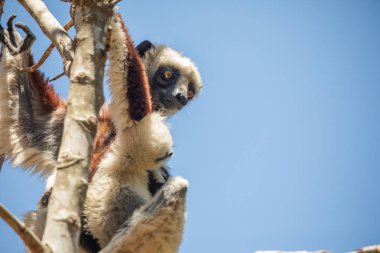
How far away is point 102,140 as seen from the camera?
261 inches

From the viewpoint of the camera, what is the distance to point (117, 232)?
5.43 metres

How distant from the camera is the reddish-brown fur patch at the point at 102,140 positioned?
20.5ft

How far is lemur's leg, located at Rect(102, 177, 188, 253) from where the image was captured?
5.18m

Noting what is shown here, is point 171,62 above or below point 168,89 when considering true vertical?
above

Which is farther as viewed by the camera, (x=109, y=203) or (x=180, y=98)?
(x=180, y=98)

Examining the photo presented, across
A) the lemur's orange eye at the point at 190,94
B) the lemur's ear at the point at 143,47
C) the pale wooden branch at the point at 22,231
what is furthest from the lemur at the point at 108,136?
the pale wooden branch at the point at 22,231

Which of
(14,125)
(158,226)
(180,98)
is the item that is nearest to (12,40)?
(14,125)

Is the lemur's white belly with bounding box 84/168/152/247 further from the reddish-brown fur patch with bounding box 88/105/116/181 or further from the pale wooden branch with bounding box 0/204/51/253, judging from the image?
the pale wooden branch with bounding box 0/204/51/253

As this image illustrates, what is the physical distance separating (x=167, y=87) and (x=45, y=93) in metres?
2.45

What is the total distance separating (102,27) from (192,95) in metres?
6.18

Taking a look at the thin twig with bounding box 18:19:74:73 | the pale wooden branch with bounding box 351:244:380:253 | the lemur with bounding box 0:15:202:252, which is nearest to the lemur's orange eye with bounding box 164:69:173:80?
the lemur with bounding box 0:15:202:252

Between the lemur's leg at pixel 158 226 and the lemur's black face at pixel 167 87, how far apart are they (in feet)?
9.25

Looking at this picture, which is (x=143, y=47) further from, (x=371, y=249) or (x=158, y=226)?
(x=371, y=249)

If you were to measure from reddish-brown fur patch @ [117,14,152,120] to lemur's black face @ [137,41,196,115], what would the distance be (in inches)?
102
